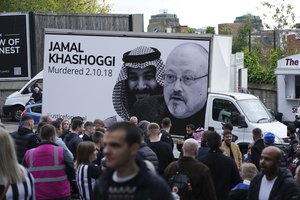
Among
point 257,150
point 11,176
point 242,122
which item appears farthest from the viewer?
point 242,122

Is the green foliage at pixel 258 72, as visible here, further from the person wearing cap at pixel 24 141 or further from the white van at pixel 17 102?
the person wearing cap at pixel 24 141

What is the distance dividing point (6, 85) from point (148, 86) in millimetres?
18026

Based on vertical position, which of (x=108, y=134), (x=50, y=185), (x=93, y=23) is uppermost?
(x=93, y=23)

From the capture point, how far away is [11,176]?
653cm

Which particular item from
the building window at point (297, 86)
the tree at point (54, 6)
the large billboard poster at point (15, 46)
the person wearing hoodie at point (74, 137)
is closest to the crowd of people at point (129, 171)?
the person wearing hoodie at point (74, 137)

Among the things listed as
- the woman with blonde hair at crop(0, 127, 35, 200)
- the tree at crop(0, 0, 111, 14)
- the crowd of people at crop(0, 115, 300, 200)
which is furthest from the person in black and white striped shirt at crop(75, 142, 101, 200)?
the tree at crop(0, 0, 111, 14)

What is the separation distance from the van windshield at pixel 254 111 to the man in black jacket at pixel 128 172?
14.3m

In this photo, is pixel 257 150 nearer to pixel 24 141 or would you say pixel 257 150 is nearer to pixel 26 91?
pixel 24 141

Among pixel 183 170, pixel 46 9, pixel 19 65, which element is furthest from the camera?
pixel 46 9

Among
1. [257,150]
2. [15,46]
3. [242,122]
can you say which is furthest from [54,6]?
[257,150]

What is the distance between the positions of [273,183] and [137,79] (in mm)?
12491

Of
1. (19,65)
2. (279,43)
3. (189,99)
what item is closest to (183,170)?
(189,99)

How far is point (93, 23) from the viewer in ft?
125

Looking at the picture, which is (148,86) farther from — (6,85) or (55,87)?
(6,85)
